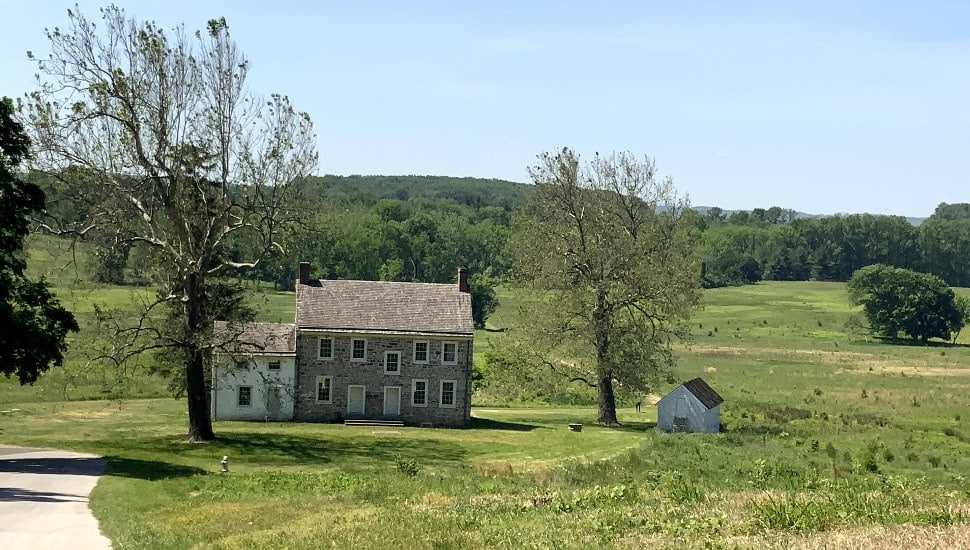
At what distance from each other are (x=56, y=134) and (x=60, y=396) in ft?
72.6

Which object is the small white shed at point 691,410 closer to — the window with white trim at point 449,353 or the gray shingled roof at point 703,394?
the gray shingled roof at point 703,394

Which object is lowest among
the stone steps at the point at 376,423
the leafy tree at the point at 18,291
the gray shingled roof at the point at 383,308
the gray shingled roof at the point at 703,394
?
the stone steps at the point at 376,423

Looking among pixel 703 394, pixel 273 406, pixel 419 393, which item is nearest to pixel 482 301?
pixel 419 393

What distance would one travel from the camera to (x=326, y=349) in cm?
5691

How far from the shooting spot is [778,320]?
138125 mm

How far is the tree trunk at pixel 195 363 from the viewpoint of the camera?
43.5 metres

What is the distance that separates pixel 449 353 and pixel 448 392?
2087 mm

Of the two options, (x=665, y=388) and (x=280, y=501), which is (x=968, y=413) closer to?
(x=665, y=388)

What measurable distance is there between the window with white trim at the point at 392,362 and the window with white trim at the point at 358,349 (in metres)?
1.17

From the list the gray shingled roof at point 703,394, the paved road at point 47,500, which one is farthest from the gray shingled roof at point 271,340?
the gray shingled roof at point 703,394

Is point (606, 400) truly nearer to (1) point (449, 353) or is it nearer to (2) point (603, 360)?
(2) point (603, 360)

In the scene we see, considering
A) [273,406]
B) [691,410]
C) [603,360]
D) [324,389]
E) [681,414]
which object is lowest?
[273,406]

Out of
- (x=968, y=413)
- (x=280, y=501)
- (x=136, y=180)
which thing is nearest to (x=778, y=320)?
(x=968, y=413)

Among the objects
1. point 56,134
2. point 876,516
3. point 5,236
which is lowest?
point 876,516
